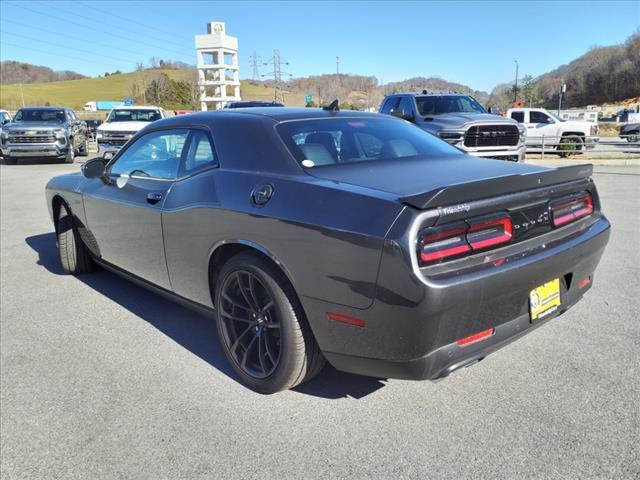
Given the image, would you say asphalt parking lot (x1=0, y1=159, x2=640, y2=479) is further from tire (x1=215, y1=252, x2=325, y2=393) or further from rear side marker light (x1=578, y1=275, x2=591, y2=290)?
rear side marker light (x1=578, y1=275, x2=591, y2=290)

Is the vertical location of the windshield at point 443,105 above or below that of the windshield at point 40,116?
below

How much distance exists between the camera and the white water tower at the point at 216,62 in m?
84.4

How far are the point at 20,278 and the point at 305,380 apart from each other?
13.1ft

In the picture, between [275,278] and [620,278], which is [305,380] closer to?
[275,278]

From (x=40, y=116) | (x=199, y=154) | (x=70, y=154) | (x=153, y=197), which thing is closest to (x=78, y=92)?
(x=40, y=116)

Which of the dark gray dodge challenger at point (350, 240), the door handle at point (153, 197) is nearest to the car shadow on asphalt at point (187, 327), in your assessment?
the dark gray dodge challenger at point (350, 240)

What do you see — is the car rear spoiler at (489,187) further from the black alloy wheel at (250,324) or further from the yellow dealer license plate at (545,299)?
the black alloy wheel at (250,324)

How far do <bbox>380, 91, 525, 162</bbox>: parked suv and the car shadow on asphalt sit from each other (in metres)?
6.88

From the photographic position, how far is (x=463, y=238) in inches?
90.4

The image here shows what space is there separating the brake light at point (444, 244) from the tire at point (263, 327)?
0.78 metres

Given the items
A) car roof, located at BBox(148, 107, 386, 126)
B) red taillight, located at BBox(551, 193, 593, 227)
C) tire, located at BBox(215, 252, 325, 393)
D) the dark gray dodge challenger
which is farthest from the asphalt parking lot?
car roof, located at BBox(148, 107, 386, 126)

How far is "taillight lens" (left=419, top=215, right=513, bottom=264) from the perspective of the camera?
2170 mm

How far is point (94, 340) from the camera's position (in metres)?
3.78

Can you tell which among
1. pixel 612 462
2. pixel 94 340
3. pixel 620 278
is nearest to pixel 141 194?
pixel 94 340
